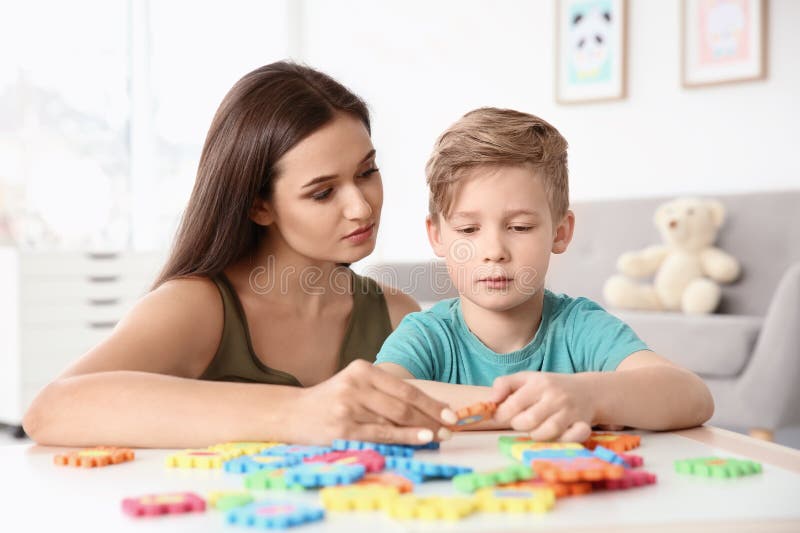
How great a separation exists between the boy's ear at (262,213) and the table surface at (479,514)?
67cm

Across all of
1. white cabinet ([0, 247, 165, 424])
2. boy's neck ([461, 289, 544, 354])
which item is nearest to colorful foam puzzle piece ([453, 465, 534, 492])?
boy's neck ([461, 289, 544, 354])

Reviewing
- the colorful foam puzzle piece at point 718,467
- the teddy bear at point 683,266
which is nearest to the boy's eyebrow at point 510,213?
the colorful foam puzzle piece at point 718,467

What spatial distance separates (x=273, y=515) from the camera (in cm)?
62

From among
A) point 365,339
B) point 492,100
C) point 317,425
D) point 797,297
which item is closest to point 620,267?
point 797,297

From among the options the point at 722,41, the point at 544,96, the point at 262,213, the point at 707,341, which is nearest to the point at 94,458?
the point at 262,213

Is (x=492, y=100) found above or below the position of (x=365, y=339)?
above

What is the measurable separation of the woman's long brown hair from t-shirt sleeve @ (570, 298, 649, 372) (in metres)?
0.52

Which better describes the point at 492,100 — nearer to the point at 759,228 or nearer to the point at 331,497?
the point at 759,228

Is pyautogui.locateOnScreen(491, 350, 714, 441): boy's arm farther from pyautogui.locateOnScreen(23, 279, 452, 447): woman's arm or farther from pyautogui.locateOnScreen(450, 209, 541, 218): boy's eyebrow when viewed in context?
pyautogui.locateOnScreen(450, 209, 541, 218): boy's eyebrow

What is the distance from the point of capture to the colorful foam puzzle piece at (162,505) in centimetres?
65

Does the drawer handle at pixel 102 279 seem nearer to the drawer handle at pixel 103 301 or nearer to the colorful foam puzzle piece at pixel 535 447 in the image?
the drawer handle at pixel 103 301

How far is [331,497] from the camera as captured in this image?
663 mm

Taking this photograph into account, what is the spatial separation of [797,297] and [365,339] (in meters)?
1.93

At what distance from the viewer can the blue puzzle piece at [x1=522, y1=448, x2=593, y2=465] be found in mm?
806
